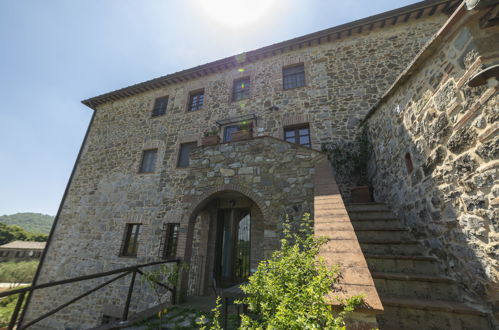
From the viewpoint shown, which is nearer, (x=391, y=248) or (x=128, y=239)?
(x=391, y=248)

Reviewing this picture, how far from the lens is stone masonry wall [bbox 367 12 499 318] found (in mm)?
2006

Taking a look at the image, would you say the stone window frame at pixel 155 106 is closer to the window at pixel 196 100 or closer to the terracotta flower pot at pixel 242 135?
the window at pixel 196 100

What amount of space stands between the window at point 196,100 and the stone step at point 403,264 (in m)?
8.57

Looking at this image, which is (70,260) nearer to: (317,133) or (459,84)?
(317,133)

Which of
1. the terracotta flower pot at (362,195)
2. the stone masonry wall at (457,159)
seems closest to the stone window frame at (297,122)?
the terracotta flower pot at (362,195)

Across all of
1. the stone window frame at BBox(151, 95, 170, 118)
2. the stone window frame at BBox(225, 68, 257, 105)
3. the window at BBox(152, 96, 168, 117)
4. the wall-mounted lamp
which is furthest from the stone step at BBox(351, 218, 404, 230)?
the window at BBox(152, 96, 168, 117)

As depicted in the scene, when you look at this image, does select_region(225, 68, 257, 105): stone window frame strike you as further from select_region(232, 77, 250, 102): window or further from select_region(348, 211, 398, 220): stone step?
select_region(348, 211, 398, 220): stone step

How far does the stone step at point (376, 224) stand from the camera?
3.50 meters

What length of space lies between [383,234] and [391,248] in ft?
1.09

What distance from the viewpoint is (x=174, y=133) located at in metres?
8.80

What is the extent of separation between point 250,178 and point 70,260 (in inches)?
352

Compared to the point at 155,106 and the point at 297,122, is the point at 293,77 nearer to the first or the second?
the point at 297,122

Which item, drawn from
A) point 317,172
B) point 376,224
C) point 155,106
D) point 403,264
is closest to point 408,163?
point 376,224

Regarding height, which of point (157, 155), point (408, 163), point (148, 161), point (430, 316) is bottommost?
point (430, 316)
